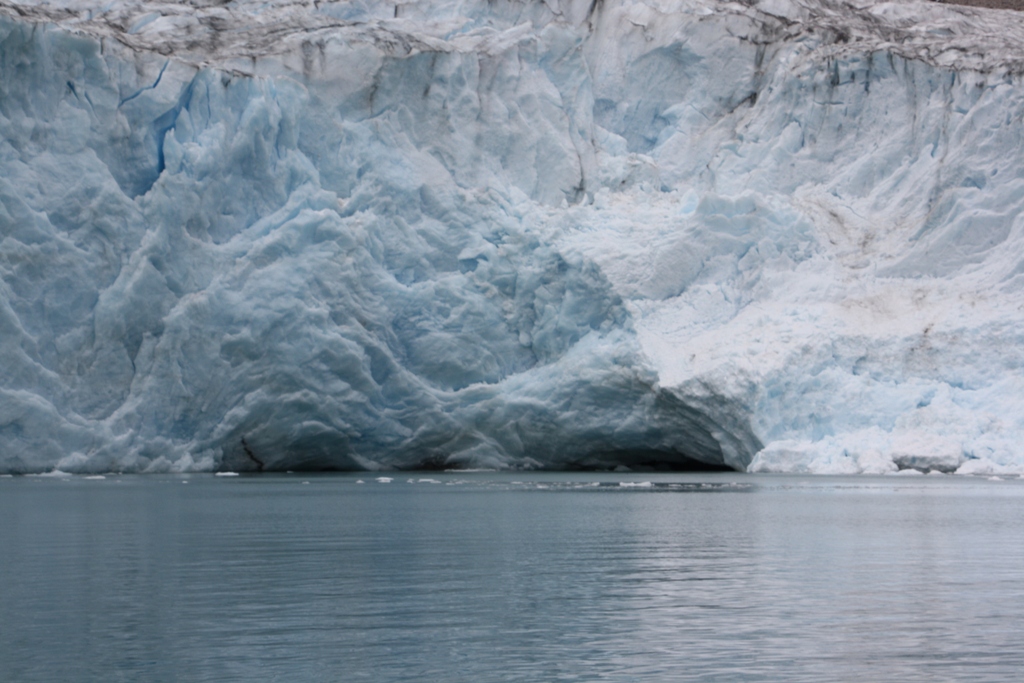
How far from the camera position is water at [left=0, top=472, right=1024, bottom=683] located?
457 cm

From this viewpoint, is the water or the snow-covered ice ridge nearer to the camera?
the water

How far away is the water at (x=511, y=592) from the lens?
15.0 feet

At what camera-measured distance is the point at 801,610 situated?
222 inches

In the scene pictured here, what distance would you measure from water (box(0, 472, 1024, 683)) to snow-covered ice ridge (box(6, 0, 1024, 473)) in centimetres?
545

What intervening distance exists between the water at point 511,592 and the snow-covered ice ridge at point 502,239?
5450 mm

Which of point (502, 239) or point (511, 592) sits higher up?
point (502, 239)

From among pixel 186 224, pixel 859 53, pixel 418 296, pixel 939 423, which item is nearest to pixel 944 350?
pixel 939 423

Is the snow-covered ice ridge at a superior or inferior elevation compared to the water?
superior

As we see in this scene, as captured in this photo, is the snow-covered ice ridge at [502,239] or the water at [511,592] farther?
the snow-covered ice ridge at [502,239]

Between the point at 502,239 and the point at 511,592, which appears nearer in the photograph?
the point at 511,592

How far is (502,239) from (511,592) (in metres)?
13.1

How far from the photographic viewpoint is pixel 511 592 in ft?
20.4

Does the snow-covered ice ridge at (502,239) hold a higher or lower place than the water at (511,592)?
higher

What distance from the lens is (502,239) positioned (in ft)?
62.3
